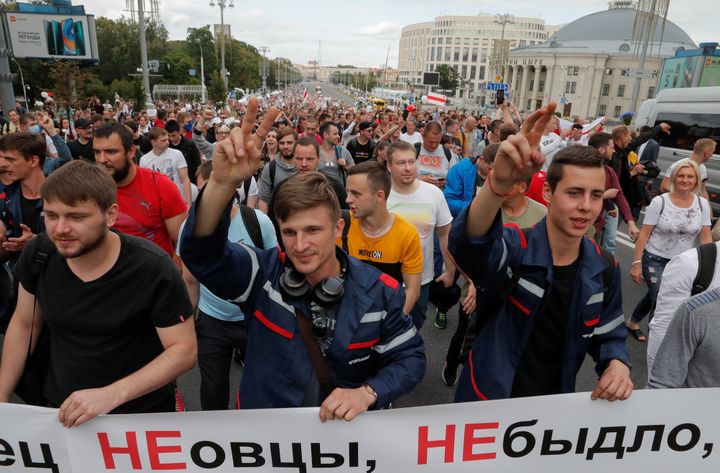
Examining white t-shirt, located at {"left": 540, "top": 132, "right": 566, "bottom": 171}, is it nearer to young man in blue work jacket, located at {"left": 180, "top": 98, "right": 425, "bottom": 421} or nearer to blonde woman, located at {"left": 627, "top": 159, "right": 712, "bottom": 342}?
blonde woman, located at {"left": 627, "top": 159, "right": 712, "bottom": 342}

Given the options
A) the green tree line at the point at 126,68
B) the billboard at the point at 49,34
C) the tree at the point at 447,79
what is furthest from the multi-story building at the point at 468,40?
the billboard at the point at 49,34

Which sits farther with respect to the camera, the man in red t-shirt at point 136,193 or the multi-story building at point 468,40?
the multi-story building at point 468,40

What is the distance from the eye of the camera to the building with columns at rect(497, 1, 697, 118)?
8306cm

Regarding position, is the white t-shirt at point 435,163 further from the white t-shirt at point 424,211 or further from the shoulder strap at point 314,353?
the shoulder strap at point 314,353

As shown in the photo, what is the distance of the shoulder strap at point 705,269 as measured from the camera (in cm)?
232

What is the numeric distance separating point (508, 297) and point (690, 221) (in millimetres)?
3227

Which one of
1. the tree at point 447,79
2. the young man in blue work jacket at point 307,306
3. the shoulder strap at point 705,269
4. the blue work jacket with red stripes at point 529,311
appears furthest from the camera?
the tree at point 447,79

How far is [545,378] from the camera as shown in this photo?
222cm

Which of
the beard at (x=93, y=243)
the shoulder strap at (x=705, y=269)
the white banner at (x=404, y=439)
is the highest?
the beard at (x=93, y=243)

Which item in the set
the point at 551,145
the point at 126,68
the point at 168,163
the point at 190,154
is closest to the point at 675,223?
the point at 551,145

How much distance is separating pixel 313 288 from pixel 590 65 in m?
95.3

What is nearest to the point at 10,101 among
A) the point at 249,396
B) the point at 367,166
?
the point at 367,166

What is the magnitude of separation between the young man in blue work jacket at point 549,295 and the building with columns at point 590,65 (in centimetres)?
7701

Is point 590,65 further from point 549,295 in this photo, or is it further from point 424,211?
point 549,295
